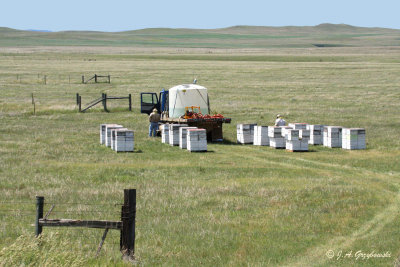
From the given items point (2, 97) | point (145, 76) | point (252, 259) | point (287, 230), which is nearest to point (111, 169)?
point (287, 230)

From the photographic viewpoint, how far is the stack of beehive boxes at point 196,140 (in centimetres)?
A: 3008

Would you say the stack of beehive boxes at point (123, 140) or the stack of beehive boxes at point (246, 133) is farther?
the stack of beehive boxes at point (246, 133)

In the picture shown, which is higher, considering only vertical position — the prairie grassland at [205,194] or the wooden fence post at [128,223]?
the wooden fence post at [128,223]

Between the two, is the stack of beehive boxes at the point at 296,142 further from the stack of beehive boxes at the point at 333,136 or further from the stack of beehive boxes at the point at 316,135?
the stack of beehive boxes at the point at 316,135

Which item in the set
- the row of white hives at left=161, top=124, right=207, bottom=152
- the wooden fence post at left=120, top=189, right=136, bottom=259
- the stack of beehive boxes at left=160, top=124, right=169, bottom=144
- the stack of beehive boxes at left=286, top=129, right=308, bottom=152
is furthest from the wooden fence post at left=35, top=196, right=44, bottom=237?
the stack of beehive boxes at left=160, top=124, right=169, bottom=144

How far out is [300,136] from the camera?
100.0ft

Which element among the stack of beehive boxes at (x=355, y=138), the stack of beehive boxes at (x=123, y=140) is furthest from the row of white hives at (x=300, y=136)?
the stack of beehive boxes at (x=123, y=140)

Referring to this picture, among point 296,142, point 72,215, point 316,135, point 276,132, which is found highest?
point 276,132

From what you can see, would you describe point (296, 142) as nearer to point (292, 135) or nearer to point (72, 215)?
point (292, 135)

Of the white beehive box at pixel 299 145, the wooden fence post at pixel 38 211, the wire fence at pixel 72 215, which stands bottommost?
the wire fence at pixel 72 215

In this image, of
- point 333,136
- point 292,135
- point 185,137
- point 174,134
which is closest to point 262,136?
point 292,135

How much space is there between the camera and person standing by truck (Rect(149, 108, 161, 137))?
35688 millimetres

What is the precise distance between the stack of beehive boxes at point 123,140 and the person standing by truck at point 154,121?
19.2 ft

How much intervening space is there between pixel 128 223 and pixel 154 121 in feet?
77.6
